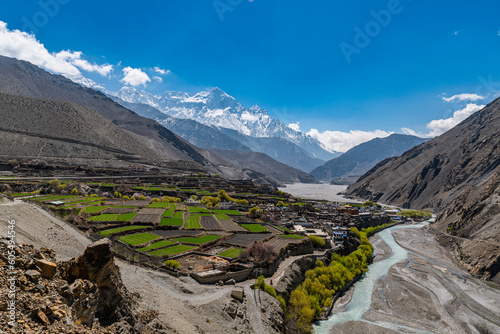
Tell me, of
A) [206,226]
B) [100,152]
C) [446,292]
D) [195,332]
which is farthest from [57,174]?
[446,292]

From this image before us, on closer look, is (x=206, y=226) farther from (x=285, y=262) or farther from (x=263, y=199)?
(x=263, y=199)

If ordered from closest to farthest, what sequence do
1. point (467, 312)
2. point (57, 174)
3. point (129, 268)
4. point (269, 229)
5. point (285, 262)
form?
point (129, 268) < point (467, 312) < point (285, 262) < point (269, 229) < point (57, 174)

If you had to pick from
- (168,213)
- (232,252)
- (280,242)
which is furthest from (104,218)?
(280,242)

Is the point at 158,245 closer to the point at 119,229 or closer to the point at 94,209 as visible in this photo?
the point at 119,229

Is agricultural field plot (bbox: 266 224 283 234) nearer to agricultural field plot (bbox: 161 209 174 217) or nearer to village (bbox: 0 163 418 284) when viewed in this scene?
village (bbox: 0 163 418 284)

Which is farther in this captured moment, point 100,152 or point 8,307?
point 100,152

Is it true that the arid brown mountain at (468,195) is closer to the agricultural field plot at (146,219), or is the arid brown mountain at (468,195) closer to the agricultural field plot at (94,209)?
the agricultural field plot at (146,219)
